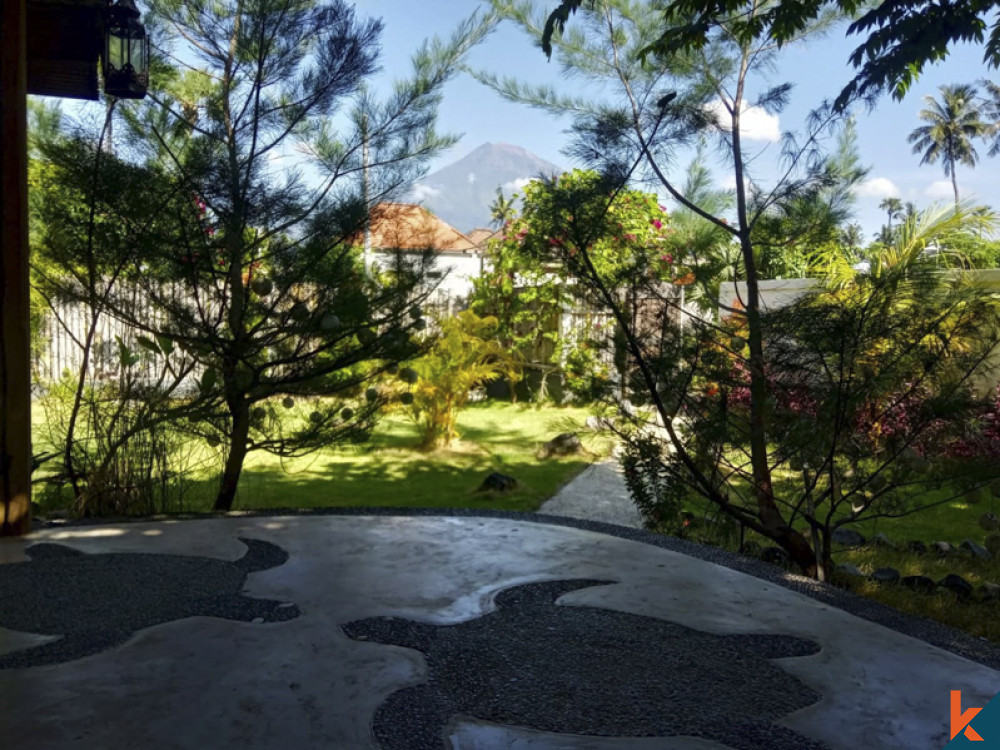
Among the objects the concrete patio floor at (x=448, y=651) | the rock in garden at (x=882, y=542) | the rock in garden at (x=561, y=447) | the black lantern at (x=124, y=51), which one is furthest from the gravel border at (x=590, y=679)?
the rock in garden at (x=561, y=447)

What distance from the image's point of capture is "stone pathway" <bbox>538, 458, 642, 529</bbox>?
17.9 ft

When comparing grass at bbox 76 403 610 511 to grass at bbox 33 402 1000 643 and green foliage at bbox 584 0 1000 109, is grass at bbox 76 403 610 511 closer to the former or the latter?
grass at bbox 33 402 1000 643

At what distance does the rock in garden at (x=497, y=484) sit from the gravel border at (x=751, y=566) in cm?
126

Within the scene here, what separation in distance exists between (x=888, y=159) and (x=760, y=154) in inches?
30.1

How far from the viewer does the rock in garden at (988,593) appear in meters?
3.81

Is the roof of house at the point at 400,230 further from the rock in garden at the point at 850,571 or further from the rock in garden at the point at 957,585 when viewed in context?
the rock in garden at the point at 957,585

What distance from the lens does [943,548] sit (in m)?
4.74

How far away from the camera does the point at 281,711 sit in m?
2.05

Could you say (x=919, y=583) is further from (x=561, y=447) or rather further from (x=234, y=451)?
(x=561, y=447)

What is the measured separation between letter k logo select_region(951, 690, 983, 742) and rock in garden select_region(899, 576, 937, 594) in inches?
71.0

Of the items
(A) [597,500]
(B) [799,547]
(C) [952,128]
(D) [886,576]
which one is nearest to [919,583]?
(D) [886,576]

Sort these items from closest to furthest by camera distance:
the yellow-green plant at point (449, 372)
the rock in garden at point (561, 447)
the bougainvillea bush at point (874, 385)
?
the bougainvillea bush at point (874, 385) < the yellow-green plant at point (449, 372) < the rock in garden at point (561, 447)

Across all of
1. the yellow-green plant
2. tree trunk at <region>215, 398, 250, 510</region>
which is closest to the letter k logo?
tree trunk at <region>215, 398, 250, 510</region>

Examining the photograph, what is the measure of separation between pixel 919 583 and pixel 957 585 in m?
0.16
